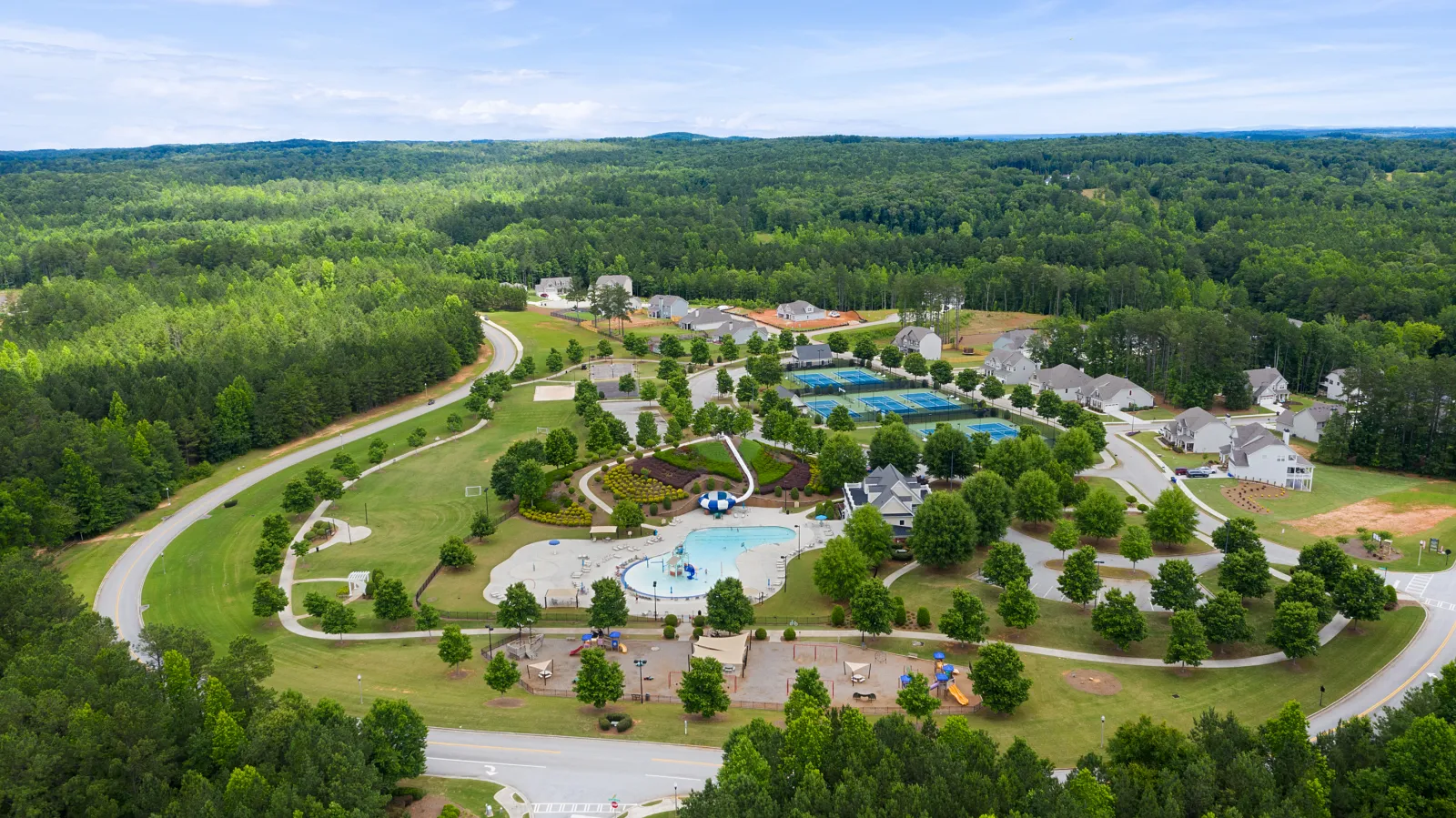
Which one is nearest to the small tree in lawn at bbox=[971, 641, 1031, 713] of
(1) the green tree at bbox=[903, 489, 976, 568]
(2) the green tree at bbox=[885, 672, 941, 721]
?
(2) the green tree at bbox=[885, 672, 941, 721]

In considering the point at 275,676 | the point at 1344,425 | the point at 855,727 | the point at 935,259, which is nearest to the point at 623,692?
the point at 855,727

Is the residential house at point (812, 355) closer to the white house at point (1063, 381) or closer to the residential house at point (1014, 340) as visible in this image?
the residential house at point (1014, 340)

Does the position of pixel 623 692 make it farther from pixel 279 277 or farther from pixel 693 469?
pixel 279 277

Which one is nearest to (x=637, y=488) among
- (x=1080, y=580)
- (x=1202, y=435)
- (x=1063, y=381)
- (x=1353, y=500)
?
(x=1080, y=580)

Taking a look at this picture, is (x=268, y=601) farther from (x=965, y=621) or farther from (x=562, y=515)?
(x=965, y=621)

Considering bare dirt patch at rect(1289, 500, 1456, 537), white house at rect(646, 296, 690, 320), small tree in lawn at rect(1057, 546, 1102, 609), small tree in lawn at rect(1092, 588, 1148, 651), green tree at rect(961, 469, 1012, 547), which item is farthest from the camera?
white house at rect(646, 296, 690, 320)

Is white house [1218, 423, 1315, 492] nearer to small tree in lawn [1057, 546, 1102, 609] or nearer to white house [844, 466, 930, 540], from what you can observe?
white house [844, 466, 930, 540]

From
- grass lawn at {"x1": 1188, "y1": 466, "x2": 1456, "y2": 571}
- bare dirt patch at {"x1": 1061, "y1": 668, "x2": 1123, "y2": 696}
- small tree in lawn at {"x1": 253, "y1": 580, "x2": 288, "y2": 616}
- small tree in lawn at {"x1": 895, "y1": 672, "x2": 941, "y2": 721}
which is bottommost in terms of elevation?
grass lawn at {"x1": 1188, "y1": 466, "x2": 1456, "y2": 571}
